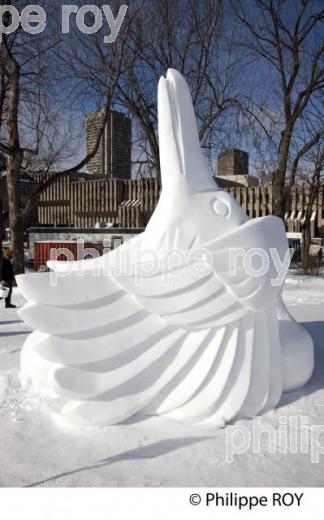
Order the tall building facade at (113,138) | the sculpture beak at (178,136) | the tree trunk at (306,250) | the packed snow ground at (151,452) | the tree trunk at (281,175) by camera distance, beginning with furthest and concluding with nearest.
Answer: the tree trunk at (306,250), the tree trunk at (281,175), the tall building facade at (113,138), the sculpture beak at (178,136), the packed snow ground at (151,452)

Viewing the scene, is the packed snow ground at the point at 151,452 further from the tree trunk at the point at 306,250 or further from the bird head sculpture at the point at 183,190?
the tree trunk at the point at 306,250

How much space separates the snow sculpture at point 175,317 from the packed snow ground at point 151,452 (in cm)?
17

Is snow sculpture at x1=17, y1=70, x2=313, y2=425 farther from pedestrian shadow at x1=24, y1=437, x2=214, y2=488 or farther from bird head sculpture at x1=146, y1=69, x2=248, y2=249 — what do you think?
pedestrian shadow at x1=24, y1=437, x2=214, y2=488

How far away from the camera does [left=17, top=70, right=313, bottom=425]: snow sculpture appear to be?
3492mm

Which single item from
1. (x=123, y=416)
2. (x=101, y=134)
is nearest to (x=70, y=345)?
(x=123, y=416)

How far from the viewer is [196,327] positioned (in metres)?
3.60

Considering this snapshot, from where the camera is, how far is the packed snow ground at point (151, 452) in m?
2.86

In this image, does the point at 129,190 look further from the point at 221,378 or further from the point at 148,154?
the point at 221,378

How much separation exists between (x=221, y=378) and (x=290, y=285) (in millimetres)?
8692

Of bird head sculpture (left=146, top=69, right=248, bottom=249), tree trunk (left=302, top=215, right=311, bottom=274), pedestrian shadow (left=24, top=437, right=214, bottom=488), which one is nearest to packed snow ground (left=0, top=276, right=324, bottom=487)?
pedestrian shadow (left=24, top=437, right=214, bottom=488)

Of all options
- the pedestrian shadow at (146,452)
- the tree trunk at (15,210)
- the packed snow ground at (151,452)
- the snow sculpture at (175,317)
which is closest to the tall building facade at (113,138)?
the tree trunk at (15,210)

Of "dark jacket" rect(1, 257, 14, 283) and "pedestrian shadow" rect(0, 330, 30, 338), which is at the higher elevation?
"dark jacket" rect(1, 257, 14, 283)
